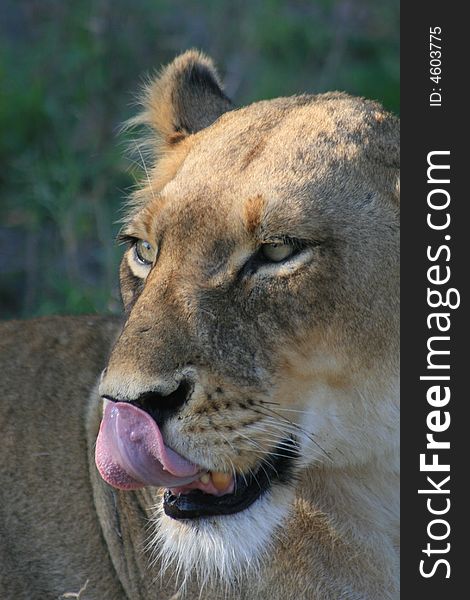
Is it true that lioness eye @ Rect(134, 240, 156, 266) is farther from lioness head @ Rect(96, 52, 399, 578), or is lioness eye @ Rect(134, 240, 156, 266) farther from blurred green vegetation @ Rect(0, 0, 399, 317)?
blurred green vegetation @ Rect(0, 0, 399, 317)

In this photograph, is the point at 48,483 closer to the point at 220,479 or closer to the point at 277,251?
the point at 220,479

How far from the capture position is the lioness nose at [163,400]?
8.39 ft

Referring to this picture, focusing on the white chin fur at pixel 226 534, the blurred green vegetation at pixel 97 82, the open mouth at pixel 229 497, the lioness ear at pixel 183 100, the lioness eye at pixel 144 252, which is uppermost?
the blurred green vegetation at pixel 97 82

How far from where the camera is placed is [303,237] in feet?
9.02

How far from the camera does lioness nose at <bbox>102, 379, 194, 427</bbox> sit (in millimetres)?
2559

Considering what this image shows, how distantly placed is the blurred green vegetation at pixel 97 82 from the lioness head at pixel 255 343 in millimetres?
1919

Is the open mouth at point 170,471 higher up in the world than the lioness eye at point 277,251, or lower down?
lower down

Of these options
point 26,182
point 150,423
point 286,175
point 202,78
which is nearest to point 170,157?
point 202,78

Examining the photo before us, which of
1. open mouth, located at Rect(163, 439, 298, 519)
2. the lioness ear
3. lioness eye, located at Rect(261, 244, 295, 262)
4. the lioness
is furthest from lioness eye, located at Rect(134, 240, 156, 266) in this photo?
open mouth, located at Rect(163, 439, 298, 519)

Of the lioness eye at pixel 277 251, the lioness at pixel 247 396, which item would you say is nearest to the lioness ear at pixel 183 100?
the lioness at pixel 247 396

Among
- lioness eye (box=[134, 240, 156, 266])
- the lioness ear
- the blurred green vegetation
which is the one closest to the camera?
lioness eye (box=[134, 240, 156, 266])

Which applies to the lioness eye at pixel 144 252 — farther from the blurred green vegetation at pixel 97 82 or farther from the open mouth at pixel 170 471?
the blurred green vegetation at pixel 97 82

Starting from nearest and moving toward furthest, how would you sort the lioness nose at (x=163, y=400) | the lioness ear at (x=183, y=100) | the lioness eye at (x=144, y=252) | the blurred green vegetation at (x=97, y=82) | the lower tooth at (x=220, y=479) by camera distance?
the lioness nose at (x=163, y=400)
the lower tooth at (x=220, y=479)
the lioness eye at (x=144, y=252)
the lioness ear at (x=183, y=100)
the blurred green vegetation at (x=97, y=82)

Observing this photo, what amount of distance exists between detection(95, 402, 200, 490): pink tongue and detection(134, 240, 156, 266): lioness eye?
0.53m
